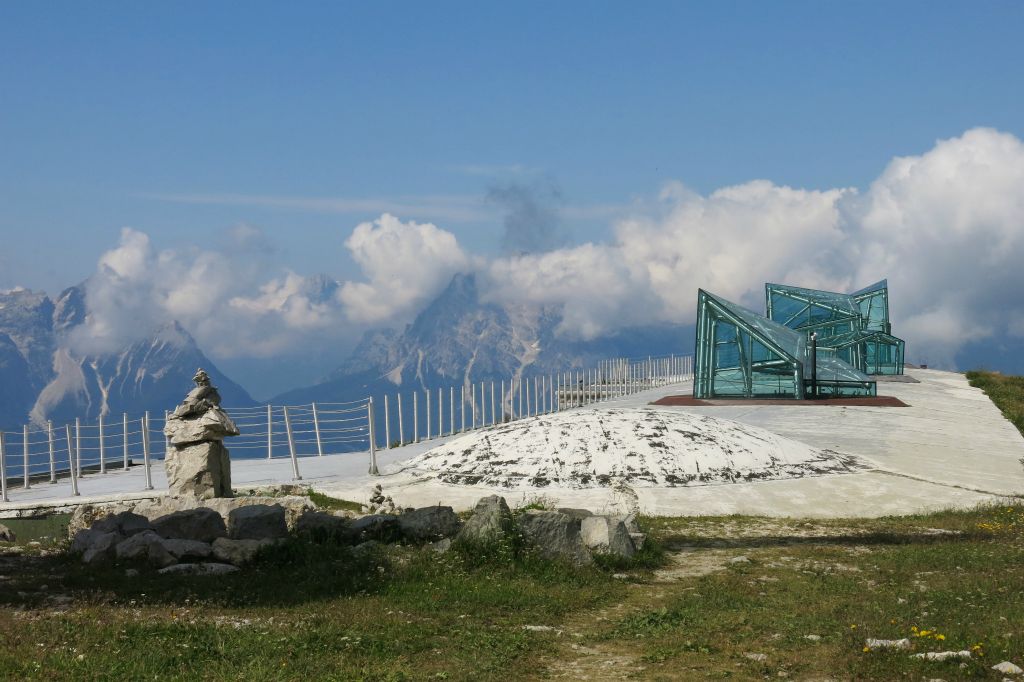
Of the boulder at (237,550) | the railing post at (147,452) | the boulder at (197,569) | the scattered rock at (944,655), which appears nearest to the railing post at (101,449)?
the railing post at (147,452)

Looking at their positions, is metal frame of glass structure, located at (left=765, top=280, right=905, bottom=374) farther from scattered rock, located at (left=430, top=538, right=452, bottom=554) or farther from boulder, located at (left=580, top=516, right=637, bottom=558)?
scattered rock, located at (left=430, top=538, right=452, bottom=554)

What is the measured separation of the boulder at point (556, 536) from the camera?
13164 millimetres

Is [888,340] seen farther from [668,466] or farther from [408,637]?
[408,637]

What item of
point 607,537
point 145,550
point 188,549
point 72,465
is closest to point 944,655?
Result: point 607,537

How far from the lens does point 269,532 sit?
46.1 feet

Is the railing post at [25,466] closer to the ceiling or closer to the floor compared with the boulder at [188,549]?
closer to the floor

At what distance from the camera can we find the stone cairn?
18.5 m

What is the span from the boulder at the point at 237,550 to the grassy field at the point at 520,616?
0.73 ft

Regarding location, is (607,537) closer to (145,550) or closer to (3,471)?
(145,550)

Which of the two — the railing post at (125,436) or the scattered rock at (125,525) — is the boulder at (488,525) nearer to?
the scattered rock at (125,525)

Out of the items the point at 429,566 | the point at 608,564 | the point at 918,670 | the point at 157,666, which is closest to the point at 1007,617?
the point at 918,670

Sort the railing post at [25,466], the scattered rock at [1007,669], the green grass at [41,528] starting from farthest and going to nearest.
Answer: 1. the railing post at [25,466]
2. the green grass at [41,528]
3. the scattered rock at [1007,669]

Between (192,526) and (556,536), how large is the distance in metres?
4.73

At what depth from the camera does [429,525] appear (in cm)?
1430
